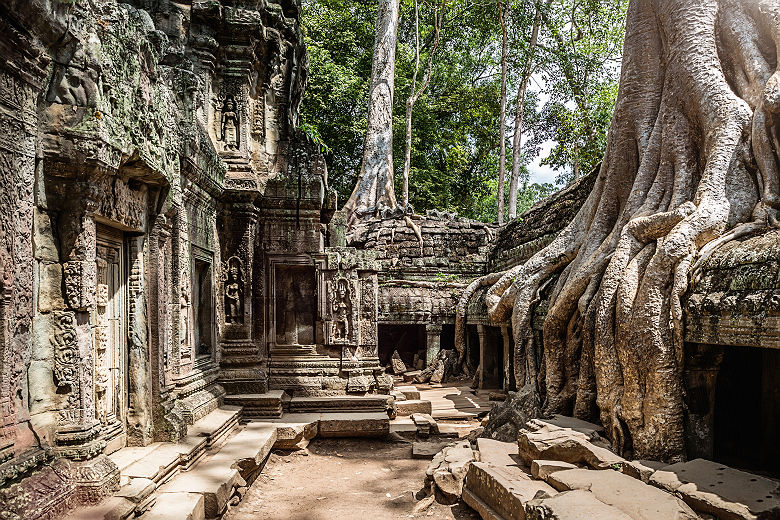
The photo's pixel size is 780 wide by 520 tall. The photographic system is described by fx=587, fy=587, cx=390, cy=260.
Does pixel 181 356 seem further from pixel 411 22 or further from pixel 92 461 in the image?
pixel 411 22

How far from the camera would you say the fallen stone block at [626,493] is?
10.9 feet

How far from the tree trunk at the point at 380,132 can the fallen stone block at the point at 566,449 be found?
1171 centimetres

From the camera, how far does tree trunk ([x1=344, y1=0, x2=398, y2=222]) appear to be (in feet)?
54.1

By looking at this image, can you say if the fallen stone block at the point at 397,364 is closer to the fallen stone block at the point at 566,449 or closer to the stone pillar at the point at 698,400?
the fallen stone block at the point at 566,449

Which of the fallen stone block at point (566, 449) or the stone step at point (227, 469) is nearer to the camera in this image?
the stone step at point (227, 469)

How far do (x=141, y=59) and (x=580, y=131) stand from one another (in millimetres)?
17646

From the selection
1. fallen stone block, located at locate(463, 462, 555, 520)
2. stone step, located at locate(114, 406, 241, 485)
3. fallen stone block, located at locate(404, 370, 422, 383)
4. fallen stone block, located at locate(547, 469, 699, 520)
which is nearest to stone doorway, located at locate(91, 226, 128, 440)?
stone step, located at locate(114, 406, 241, 485)

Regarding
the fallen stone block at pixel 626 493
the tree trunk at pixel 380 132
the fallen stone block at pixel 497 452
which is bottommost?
the fallen stone block at pixel 497 452

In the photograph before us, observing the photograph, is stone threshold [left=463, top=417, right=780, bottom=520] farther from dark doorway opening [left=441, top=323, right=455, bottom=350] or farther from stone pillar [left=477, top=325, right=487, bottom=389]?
dark doorway opening [left=441, top=323, right=455, bottom=350]

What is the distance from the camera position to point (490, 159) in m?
23.6

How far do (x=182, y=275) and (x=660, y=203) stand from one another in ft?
15.4

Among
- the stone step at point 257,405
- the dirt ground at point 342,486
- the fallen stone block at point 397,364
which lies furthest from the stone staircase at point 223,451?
the fallen stone block at point 397,364

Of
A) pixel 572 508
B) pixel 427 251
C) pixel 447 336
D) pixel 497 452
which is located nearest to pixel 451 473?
pixel 497 452

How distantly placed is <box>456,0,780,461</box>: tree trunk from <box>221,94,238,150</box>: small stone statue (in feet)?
15.9
